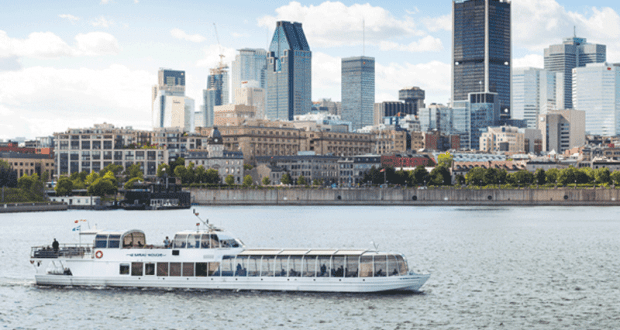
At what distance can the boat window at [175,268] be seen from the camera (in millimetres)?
64188

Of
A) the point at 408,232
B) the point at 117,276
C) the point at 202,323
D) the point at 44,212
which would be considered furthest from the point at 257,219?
the point at 202,323

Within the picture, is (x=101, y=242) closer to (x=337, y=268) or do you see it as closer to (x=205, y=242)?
(x=205, y=242)

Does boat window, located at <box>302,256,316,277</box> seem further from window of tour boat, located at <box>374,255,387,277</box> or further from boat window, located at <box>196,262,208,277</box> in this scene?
boat window, located at <box>196,262,208,277</box>

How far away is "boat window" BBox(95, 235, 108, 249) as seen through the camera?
214ft

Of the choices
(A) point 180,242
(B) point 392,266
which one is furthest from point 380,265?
(A) point 180,242

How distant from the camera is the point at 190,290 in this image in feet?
211

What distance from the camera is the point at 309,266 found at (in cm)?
6200

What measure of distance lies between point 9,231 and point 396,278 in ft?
264

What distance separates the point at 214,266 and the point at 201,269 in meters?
1.02

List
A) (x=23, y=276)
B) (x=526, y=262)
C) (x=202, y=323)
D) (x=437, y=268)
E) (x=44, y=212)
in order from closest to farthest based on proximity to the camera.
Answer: (x=202, y=323) < (x=23, y=276) < (x=437, y=268) < (x=526, y=262) < (x=44, y=212)

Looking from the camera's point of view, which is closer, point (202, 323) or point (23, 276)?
point (202, 323)

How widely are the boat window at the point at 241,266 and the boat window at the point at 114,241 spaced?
9396mm

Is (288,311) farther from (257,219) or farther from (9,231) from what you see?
(257,219)

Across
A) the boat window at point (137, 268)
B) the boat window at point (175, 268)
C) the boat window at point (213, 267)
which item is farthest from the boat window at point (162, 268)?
the boat window at point (213, 267)
